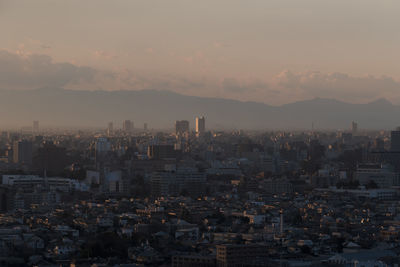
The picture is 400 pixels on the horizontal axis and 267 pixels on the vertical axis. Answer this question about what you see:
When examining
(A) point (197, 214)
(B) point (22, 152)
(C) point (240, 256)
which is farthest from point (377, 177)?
(C) point (240, 256)

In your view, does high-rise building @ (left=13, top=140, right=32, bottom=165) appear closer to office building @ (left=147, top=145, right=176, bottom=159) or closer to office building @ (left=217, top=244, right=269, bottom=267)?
office building @ (left=147, top=145, right=176, bottom=159)

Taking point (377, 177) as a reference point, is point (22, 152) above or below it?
above

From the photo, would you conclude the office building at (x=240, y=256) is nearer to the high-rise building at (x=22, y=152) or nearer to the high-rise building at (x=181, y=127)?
the high-rise building at (x=22, y=152)

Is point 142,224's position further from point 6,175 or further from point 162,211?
point 6,175

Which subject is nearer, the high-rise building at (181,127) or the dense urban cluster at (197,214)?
the dense urban cluster at (197,214)

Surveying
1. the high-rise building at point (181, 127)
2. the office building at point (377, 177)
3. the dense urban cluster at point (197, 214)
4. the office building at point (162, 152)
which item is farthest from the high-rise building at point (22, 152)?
the high-rise building at point (181, 127)

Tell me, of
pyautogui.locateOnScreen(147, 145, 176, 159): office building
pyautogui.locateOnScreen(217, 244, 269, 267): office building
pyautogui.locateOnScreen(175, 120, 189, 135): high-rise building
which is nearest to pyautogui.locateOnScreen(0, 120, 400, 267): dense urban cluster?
pyautogui.locateOnScreen(217, 244, 269, 267): office building

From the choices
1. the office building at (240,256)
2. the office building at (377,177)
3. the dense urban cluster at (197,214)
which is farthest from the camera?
the office building at (377,177)

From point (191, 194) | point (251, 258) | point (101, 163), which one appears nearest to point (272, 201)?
point (191, 194)

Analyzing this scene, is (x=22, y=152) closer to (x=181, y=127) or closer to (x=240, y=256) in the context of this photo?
(x=240, y=256)
